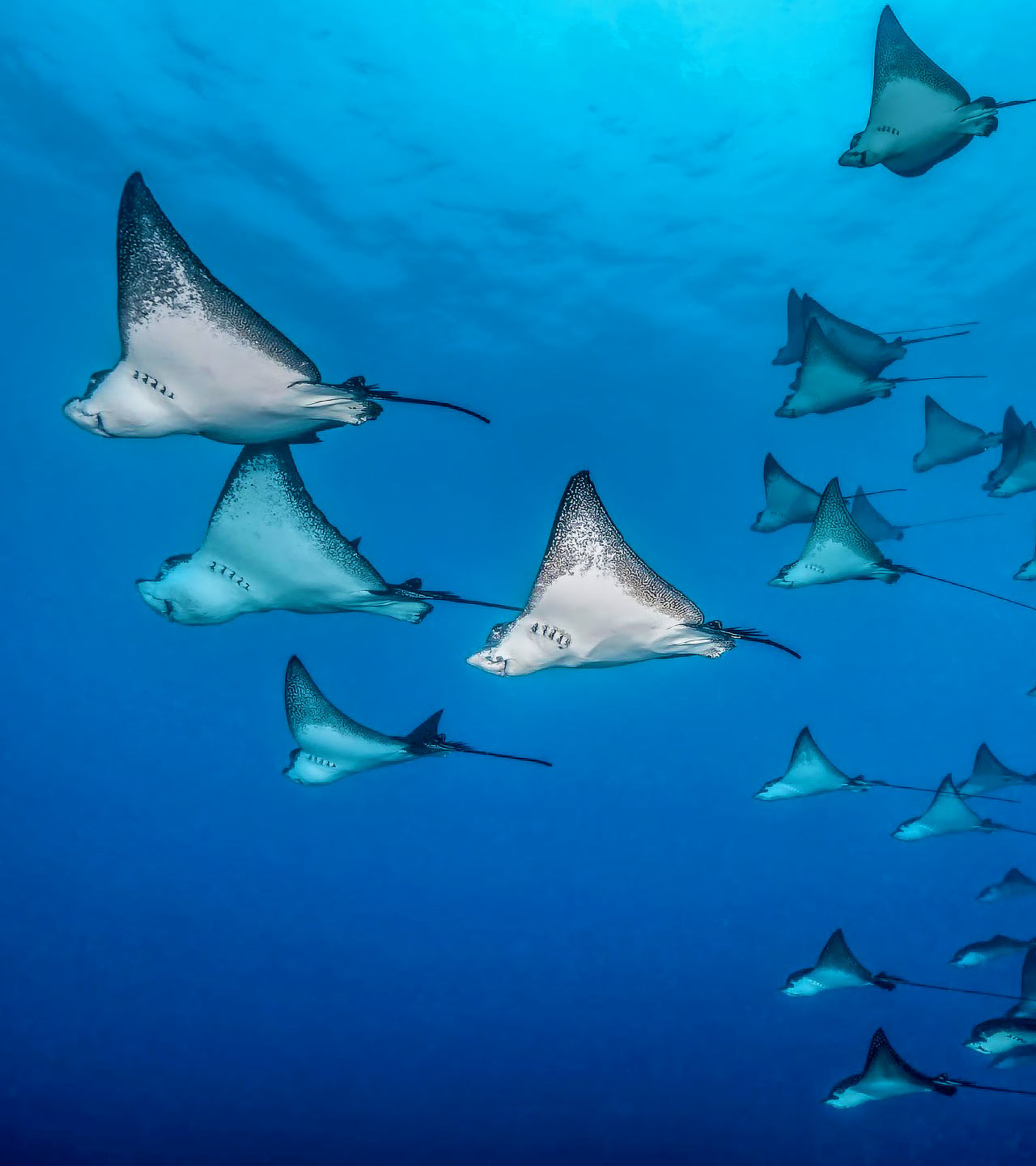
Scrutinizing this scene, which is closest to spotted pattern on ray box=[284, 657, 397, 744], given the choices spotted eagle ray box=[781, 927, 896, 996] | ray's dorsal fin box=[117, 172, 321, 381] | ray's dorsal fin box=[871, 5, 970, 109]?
ray's dorsal fin box=[117, 172, 321, 381]

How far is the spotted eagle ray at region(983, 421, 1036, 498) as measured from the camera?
24.7 ft

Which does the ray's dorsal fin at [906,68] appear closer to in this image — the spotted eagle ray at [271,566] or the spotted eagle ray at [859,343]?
the spotted eagle ray at [859,343]

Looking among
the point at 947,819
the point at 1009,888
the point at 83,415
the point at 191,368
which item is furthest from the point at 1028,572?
the point at 83,415

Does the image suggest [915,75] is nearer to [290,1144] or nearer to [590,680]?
[290,1144]

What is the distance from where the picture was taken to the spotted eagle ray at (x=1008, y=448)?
24.8ft

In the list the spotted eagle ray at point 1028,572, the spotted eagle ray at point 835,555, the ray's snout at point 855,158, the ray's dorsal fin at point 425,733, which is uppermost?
the ray's snout at point 855,158

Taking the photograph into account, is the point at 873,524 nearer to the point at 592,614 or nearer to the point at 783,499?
the point at 783,499

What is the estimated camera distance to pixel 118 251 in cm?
317

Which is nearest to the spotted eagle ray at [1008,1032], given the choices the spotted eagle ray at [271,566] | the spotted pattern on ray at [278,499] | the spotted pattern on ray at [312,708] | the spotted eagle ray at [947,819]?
the spotted eagle ray at [947,819]

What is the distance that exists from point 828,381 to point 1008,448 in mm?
2322

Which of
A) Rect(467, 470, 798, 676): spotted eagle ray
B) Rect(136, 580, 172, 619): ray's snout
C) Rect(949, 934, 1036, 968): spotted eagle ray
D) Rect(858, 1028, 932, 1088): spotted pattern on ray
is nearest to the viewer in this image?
Rect(467, 470, 798, 676): spotted eagle ray

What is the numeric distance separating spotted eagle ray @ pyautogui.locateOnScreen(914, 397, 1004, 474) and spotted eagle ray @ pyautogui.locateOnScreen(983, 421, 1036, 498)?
0.65m

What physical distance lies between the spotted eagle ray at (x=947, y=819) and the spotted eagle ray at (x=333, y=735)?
5.73 metres

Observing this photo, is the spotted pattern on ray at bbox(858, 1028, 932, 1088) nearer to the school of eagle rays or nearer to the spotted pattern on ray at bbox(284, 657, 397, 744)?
the school of eagle rays
